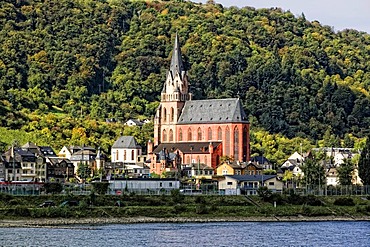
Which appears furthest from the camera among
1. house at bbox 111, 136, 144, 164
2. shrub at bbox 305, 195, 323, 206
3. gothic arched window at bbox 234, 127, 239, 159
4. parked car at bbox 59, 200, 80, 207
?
house at bbox 111, 136, 144, 164

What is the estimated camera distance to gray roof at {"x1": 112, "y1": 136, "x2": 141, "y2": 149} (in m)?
165

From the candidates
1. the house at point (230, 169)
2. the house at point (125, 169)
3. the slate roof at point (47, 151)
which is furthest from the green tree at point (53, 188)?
the house at point (125, 169)

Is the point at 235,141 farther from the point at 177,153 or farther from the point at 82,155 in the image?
the point at 82,155

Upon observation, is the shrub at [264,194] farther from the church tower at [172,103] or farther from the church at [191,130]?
the church tower at [172,103]

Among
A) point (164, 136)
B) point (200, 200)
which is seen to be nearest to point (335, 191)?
point (200, 200)

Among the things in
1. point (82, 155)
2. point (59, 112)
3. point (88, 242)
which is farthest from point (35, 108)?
point (88, 242)

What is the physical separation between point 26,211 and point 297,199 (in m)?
30.9

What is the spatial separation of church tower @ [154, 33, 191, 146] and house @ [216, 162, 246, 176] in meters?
18.9

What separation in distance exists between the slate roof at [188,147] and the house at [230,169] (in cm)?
833

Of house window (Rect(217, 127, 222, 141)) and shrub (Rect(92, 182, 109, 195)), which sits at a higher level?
house window (Rect(217, 127, 222, 141))

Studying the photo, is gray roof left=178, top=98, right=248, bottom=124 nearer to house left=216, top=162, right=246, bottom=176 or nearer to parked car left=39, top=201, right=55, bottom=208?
house left=216, top=162, right=246, bottom=176

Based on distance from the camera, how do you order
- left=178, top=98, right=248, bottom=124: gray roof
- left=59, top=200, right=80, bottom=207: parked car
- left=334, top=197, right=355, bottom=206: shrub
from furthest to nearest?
left=178, top=98, right=248, bottom=124: gray roof → left=334, top=197, right=355, bottom=206: shrub → left=59, top=200, right=80, bottom=207: parked car

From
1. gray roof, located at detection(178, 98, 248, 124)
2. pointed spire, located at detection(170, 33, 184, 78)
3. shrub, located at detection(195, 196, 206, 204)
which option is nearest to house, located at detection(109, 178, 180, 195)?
shrub, located at detection(195, 196, 206, 204)

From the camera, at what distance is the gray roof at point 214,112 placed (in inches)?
6245
